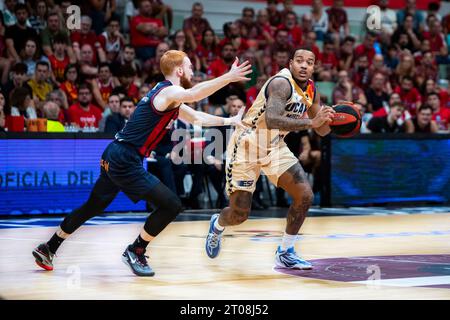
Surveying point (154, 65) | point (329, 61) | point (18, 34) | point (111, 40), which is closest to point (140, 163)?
point (18, 34)

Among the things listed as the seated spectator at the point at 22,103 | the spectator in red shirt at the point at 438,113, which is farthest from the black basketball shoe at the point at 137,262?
the spectator in red shirt at the point at 438,113

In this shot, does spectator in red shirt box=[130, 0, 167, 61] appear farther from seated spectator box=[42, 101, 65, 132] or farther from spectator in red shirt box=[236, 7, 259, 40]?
seated spectator box=[42, 101, 65, 132]

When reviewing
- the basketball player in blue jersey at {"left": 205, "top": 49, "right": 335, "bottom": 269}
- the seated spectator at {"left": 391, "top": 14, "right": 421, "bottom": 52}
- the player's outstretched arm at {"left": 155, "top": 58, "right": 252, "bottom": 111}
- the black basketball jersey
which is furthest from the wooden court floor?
the seated spectator at {"left": 391, "top": 14, "right": 421, "bottom": 52}

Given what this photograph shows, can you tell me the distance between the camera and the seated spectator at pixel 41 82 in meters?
16.0

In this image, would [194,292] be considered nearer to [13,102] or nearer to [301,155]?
[13,102]

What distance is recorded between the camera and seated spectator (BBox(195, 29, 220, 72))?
1878 centimetres

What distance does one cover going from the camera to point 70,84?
54.3 ft

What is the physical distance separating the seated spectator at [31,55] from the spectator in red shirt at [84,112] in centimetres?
124

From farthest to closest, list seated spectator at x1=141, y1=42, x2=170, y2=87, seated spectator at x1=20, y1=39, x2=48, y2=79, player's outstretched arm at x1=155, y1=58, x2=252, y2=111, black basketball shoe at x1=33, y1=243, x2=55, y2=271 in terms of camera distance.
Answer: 1. seated spectator at x1=141, y1=42, x2=170, y2=87
2. seated spectator at x1=20, y1=39, x2=48, y2=79
3. black basketball shoe at x1=33, y1=243, x2=55, y2=271
4. player's outstretched arm at x1=155, y1=58, x2=252, y2=111

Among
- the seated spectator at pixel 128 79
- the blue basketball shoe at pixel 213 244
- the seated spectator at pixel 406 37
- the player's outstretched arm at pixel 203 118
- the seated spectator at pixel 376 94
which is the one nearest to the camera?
the player's outstretched arm at pixel 203 118

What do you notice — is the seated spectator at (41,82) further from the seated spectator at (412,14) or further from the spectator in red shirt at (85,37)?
the seated spectator at (412,14)

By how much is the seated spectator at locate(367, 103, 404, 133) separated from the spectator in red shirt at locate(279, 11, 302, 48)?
3.23 metres

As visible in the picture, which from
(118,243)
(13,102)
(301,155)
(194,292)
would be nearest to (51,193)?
(13,102)

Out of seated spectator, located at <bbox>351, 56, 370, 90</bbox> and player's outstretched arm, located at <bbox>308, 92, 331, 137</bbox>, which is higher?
player's outstretched arm, located at <bbox>308, 92, 331, 137</bbox>
